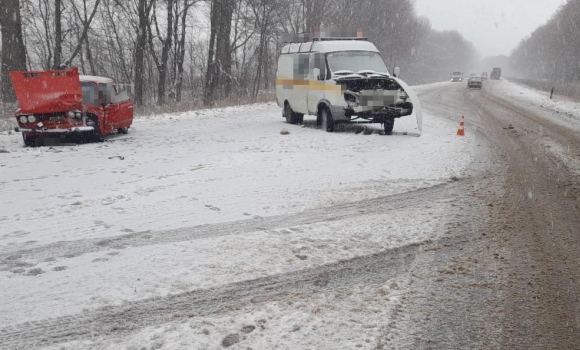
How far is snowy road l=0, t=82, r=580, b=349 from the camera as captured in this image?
9.34 feet

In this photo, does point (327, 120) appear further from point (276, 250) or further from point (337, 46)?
point (276, 250)

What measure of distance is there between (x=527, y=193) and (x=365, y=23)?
4943 cm

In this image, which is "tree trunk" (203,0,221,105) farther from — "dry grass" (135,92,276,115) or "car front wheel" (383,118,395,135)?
"car front wheel" (383,118,395,135)

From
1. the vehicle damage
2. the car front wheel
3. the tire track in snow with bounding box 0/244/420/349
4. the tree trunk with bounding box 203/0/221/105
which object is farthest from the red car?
the tree trunk with bounding box 203/0/221/105

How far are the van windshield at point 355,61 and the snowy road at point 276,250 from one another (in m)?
4.24

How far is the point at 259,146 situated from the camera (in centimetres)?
987

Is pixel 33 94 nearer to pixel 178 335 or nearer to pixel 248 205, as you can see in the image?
pixel 248 205

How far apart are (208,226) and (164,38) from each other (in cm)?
2909

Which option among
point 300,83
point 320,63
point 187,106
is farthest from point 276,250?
point 187,106

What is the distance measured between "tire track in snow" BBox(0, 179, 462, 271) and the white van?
5.44 m

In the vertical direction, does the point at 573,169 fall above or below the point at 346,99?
below

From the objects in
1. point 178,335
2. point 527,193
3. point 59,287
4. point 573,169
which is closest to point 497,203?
point 527,193

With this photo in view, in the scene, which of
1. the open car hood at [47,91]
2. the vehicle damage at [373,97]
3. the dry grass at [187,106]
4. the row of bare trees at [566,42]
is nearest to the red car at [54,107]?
the open car hood at [47,91]

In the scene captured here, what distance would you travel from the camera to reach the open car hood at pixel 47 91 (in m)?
10.4
